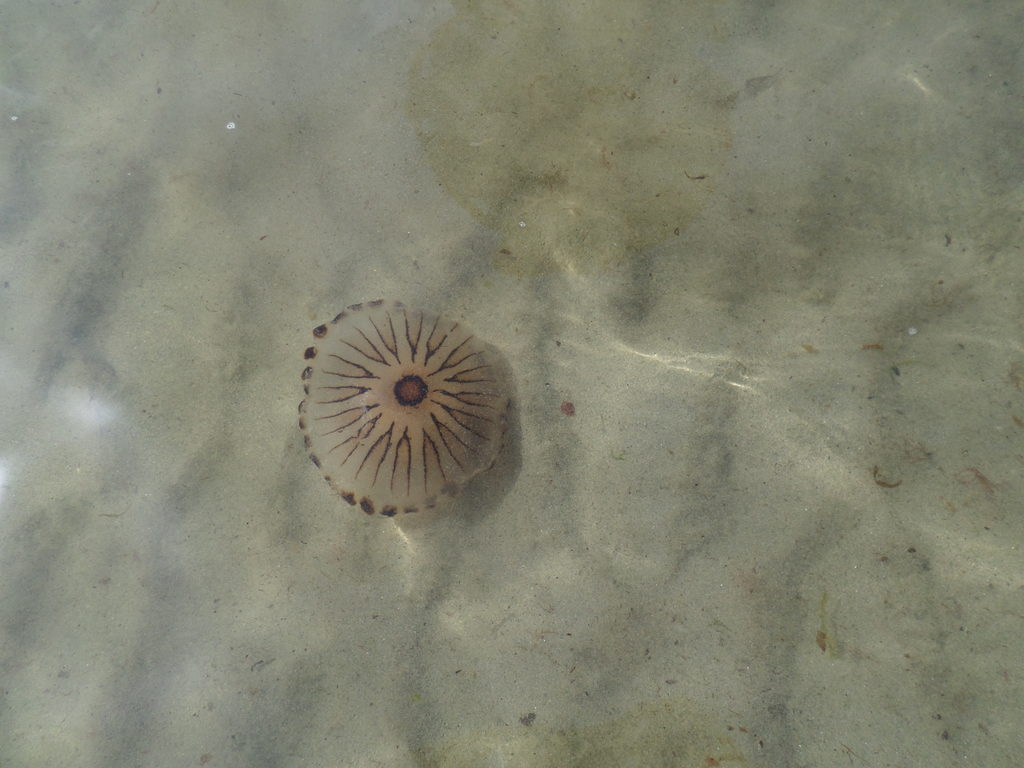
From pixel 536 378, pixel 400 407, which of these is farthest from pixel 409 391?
pixel 536 378

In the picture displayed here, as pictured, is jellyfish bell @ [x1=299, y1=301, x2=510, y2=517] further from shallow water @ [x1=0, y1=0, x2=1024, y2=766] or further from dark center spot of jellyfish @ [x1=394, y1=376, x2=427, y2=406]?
shallow water @ [x1=0, y1=0, x2=1024, y2=766]

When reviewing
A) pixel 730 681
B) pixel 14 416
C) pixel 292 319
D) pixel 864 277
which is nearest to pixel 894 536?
pixel 730 681

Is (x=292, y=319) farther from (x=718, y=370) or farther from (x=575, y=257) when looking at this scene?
(x=718, y=370)

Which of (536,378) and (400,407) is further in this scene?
(536,378)

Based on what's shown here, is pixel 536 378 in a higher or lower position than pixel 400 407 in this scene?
lower

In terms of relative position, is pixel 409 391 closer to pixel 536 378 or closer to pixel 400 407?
pixel 400 407

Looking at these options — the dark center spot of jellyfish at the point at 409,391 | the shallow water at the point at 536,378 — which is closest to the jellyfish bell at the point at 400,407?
the dark center spot of jellyfish at the point at 409,391
